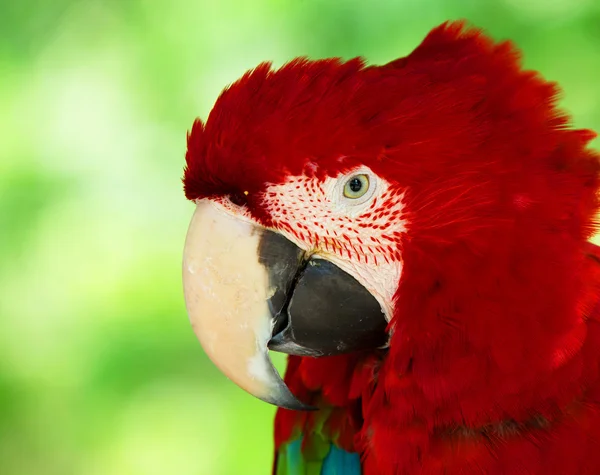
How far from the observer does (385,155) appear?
0.86 metres

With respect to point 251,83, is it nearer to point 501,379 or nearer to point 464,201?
point 464,201

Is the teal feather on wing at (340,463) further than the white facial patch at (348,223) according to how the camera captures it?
Yes

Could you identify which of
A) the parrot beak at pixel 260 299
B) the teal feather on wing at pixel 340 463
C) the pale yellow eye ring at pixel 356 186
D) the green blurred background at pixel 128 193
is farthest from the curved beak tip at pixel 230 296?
the green blurred background at pixel 128 193

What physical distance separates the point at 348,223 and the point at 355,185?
0.16 feet

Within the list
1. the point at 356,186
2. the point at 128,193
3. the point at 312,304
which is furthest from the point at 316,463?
the point at 128,193

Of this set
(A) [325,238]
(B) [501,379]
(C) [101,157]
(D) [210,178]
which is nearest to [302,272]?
(A) [325,238]

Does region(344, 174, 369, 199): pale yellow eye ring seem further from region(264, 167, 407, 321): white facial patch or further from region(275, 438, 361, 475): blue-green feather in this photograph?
region(275, 438, 361, 475): blue-green feather

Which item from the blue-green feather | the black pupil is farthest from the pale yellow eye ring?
the blue-green feather

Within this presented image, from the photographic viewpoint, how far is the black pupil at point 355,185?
878 millimetres

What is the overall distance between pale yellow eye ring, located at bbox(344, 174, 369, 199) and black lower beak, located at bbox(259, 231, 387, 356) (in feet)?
0.30

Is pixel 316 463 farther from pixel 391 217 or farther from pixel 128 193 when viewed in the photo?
pixel 128 193

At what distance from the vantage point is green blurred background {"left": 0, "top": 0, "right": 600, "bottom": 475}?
2154mm

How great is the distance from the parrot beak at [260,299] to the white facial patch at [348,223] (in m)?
0.02

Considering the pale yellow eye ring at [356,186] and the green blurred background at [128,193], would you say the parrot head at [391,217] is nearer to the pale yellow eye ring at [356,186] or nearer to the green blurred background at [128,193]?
the pale yellow eye ring at [356,186]
